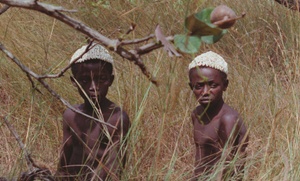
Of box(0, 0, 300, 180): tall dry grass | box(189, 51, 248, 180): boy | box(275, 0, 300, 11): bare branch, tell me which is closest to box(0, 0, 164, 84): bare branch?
box(0, 0, 300, 180): tall dry grass

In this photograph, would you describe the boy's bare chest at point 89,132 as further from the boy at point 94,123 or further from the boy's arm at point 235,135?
the boy's arm at point 235,135

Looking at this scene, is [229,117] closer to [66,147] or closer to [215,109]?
[215,109]

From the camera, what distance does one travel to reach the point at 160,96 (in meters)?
2.81

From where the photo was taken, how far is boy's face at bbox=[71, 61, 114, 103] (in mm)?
2631

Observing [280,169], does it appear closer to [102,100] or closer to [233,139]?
[233,139]

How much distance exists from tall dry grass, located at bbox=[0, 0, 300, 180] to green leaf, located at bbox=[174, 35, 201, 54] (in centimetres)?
108

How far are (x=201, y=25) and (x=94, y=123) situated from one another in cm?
154

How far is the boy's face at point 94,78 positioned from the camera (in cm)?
263

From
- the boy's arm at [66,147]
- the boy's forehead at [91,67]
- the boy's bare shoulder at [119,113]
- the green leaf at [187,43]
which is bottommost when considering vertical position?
the boy's arm at [66,147]

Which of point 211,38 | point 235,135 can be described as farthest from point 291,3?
point 211,38

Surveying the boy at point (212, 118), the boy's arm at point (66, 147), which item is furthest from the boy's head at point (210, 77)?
the boy's arm at point (66, 147)

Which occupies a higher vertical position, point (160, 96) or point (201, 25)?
point (201, 25)

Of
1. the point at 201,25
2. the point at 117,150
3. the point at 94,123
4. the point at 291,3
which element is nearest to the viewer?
the point at 201,25

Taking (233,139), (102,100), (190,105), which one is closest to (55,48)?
(190,105)
